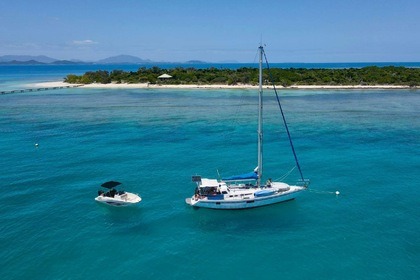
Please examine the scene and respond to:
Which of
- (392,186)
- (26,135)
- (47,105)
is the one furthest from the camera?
(47,105)

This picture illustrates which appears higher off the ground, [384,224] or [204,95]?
[204,95]

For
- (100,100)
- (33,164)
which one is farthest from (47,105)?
(33,164)

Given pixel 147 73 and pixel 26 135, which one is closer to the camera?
pixel 26 135

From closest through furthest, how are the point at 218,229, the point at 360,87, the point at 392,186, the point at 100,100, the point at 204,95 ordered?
the point at 218,229, the point at 392,186, the point at 100,100, the point at 204,95, the point at 360,87

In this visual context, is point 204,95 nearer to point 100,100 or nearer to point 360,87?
point 100,100

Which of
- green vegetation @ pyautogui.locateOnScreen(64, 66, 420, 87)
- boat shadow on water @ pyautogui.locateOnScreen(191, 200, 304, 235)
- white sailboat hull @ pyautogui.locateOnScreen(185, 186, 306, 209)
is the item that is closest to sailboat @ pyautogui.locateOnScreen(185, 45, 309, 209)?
white sailboat hull @ pyautogui.locateOnScreen(185, 186, 306, 209)

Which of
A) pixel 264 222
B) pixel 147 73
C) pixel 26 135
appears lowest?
pixel 264 222

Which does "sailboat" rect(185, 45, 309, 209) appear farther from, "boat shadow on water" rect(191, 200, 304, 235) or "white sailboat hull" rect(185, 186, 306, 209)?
"boat shadow on water" rect(191, 200, 304, 235)
